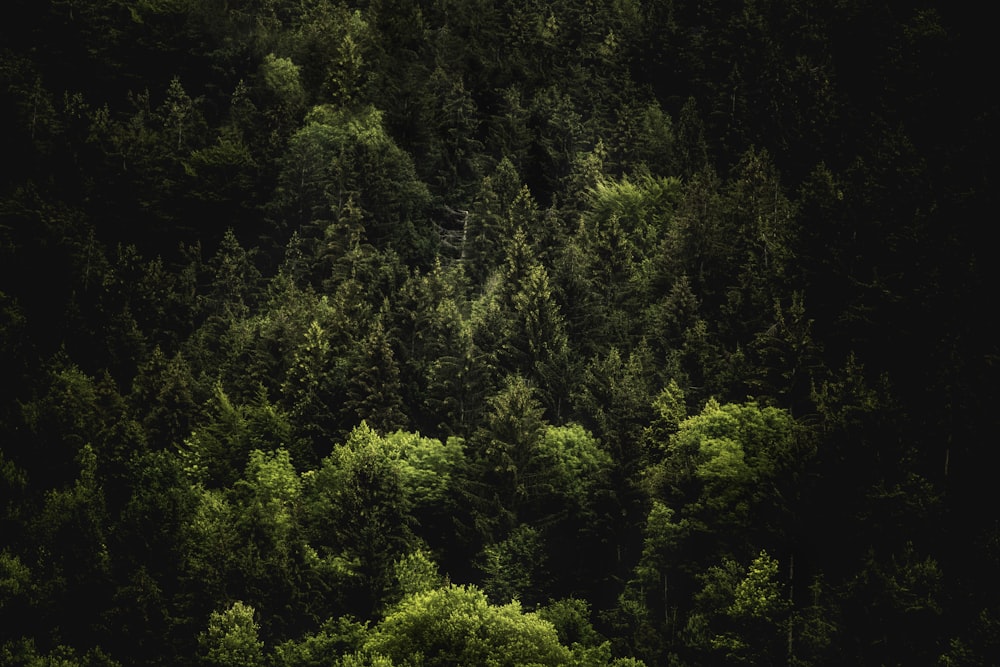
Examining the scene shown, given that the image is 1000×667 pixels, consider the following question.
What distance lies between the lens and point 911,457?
9375 cm

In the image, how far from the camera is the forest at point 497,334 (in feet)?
310

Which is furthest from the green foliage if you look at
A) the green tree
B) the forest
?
the green tree

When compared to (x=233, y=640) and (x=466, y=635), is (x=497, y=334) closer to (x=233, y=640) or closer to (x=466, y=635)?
(x=233, y=640)

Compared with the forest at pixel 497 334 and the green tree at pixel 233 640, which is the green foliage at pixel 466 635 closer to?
the forest at pixel 497 334

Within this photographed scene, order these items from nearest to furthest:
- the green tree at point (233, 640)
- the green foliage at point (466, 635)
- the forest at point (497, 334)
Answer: the green foliage at point (466, 635) < the forest at point (497, 334) < the green tree at point (233, 640)

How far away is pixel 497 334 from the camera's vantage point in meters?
115

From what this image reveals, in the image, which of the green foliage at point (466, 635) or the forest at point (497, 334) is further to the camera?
the forest at point (497, 334)

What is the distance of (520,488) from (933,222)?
3130cm

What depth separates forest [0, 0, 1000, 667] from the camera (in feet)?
310

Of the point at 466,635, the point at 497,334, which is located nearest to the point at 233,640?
the point at 466,635

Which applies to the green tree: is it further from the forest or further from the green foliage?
the green foliage

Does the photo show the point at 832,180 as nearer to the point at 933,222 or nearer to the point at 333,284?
the point at 933,222

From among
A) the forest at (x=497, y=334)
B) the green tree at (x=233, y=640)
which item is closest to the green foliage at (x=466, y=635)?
the forest at (x=497, y=334)

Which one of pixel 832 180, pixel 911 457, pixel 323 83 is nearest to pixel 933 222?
pixel 832 180
